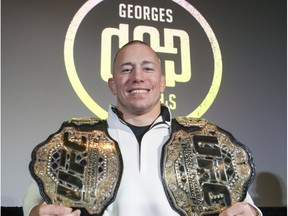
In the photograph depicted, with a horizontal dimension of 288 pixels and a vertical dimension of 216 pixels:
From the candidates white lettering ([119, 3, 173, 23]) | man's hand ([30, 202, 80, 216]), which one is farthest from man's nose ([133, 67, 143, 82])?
white lettering ([119, 3, 173, 23])

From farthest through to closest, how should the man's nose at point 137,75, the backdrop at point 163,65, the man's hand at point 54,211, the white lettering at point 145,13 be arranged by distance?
the white lettering at point 145,13, the backdrop at point 163,65, the man's nose at point 137,75, the man's hand at point 54,211

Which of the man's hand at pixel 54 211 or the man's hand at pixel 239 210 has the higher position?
the man's hand at pixel 54 211

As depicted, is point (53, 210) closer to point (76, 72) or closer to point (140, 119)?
point (140, 119)

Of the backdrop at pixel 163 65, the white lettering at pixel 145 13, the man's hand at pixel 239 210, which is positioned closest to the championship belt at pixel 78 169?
the man's hand at pixel 239 210

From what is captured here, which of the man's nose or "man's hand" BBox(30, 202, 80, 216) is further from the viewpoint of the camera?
the man's nose

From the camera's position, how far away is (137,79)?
104cm

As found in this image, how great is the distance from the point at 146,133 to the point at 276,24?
3.93 feet

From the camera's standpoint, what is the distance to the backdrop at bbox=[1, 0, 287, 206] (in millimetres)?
1546

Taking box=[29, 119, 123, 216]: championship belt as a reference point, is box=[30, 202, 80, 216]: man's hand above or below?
below

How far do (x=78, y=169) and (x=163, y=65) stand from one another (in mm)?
931

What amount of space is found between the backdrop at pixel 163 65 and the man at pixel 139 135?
53 cm

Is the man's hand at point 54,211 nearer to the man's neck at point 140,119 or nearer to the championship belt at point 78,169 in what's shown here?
the championship belt at point 78,169

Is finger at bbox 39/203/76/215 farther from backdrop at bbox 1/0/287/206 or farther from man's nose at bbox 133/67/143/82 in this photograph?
backdrop at bbox 1/0/287/206

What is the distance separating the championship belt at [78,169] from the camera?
863mm
